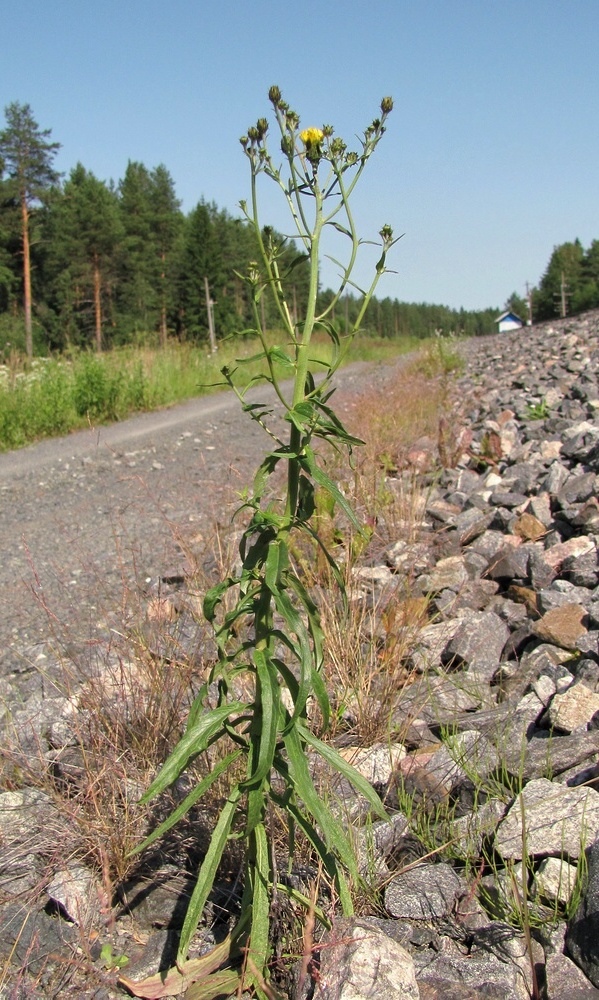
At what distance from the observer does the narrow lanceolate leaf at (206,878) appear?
1.31m

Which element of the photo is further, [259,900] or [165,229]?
[165,229]

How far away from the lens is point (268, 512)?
1.31 metres

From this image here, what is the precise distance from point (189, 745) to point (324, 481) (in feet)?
1.68

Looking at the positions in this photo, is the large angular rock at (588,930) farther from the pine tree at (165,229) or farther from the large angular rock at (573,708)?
the pine tree at (165,229)

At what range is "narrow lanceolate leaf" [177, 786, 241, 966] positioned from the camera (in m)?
1.31

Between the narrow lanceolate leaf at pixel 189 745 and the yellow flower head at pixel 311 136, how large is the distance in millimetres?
1000

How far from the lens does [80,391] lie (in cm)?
924

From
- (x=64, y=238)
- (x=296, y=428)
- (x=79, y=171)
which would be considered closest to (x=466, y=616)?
(x=296, y=428)

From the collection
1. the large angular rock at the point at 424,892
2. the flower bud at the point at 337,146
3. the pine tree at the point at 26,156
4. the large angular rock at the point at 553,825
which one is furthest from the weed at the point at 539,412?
the pine tree at the point at 26,156

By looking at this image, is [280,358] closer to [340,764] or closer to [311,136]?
[311,136]

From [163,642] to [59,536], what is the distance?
231cm

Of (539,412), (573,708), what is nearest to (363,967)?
(573,708)

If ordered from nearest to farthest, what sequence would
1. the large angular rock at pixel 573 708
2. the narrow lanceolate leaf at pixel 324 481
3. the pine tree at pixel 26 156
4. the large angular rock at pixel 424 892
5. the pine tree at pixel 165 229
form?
the narrow lanceolate leaf at pixel 324 481, the large angular rock at pixel 424 892, the large angular rock at pixel 573 708, the pine tree at pixel 26 156, the pine tree at pixel 165 229

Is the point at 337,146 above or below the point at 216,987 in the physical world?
above
